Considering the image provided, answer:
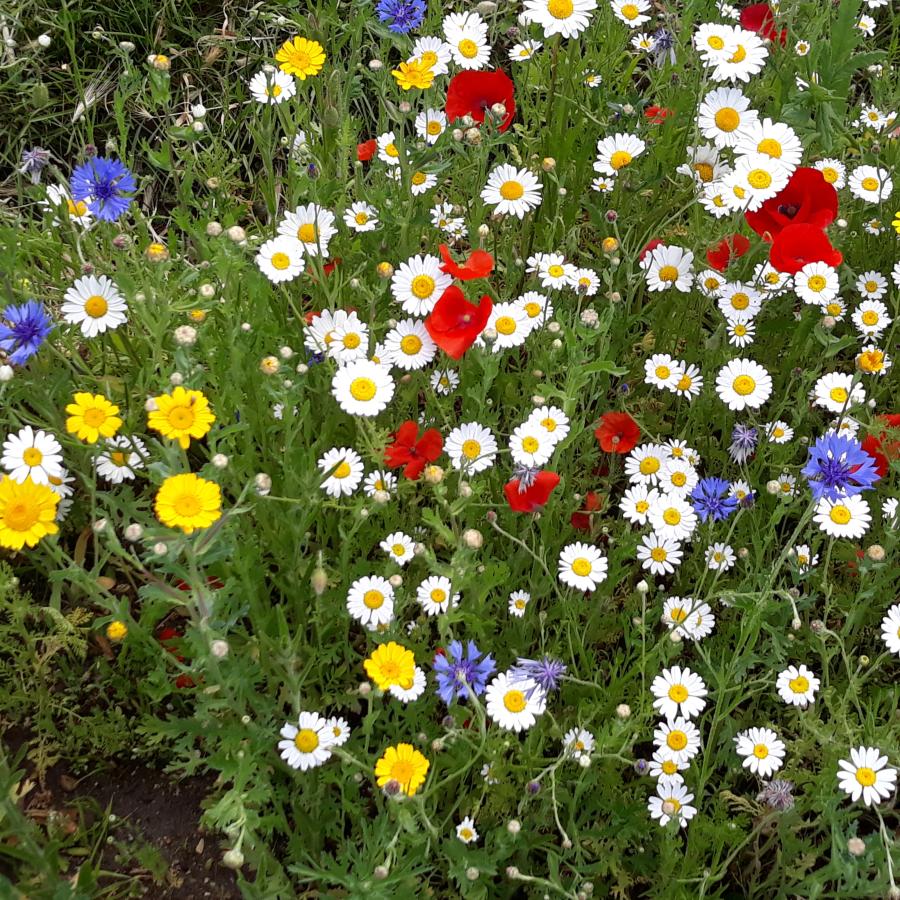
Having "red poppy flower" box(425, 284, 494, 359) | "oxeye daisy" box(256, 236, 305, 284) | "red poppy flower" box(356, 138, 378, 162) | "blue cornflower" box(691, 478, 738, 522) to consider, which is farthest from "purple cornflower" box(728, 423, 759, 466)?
"red poppy flower" box(356, 138, 378, 162)

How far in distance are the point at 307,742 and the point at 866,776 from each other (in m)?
1.05

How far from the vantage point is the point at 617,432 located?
2.36 metres

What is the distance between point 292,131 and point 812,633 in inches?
73.6

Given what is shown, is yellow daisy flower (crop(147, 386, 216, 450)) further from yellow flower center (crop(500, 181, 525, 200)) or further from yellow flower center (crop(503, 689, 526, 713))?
yellow flower center (crop(500, 181, 525, 200))

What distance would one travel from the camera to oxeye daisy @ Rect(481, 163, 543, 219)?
243 cm

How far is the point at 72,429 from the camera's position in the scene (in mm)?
1726

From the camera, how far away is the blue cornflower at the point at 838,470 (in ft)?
6.25

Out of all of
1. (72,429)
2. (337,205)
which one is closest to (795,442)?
(337,205)

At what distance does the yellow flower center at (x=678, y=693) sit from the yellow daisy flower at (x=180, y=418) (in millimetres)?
1090

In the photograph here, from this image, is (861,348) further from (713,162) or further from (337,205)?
(337,205)

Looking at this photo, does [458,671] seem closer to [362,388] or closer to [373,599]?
[373,599]

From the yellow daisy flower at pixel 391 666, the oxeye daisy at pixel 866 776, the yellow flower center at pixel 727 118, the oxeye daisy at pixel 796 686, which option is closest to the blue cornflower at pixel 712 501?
the oxeye daisy at pixel 796 686

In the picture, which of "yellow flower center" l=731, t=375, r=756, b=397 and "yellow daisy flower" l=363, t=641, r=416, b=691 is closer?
"yellow daisy flower" l=363, t=641, r=416, b=691

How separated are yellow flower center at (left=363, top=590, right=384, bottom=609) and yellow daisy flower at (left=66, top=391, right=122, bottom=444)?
0.60m
